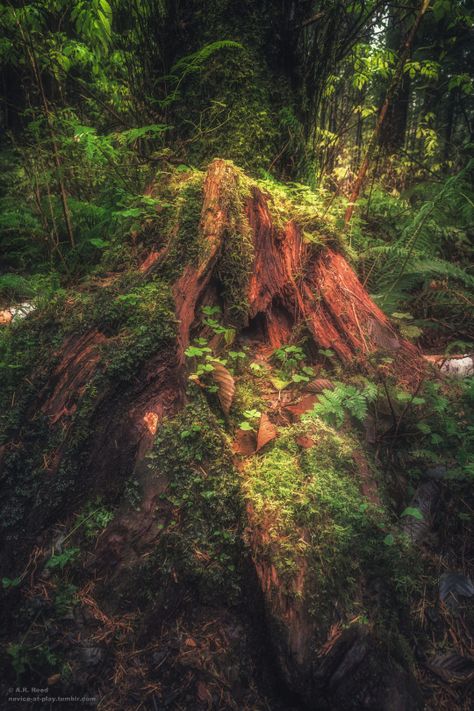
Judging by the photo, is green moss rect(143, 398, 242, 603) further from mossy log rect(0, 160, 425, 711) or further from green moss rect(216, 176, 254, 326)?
green moss rect(216, 176, 254, 326)

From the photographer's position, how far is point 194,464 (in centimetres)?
205

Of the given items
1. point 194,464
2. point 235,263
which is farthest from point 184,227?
point 194,464

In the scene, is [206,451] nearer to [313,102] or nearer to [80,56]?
[313,102]

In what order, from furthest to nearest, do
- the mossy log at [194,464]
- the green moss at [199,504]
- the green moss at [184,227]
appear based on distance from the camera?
the green moss at [184,227]
the green moss at [199,504]
the mossy log at [194,464]

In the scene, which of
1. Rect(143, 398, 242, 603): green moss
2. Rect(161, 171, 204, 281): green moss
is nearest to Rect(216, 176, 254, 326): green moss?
Rect(161, 171, 204, 281): green moss

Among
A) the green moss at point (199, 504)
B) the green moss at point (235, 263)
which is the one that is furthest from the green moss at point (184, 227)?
the green moss at point (199, 504)

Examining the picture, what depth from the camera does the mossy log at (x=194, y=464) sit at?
5.39 ft

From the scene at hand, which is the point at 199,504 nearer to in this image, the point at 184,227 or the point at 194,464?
the point at 194,464

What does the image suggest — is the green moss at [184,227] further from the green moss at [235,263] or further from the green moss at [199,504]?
the green moss at [199,504]

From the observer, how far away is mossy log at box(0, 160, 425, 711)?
5.39ft

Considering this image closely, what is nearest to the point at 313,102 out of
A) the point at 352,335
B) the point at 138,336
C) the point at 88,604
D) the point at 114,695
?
the point at 352,335

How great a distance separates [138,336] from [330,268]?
178 centimetres

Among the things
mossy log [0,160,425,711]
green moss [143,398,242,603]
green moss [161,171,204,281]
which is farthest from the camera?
green moss [161,171,204,281]

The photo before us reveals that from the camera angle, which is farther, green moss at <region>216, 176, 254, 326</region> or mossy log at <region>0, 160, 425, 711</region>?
green moss at <region>216, 176, 254, 326</region>
